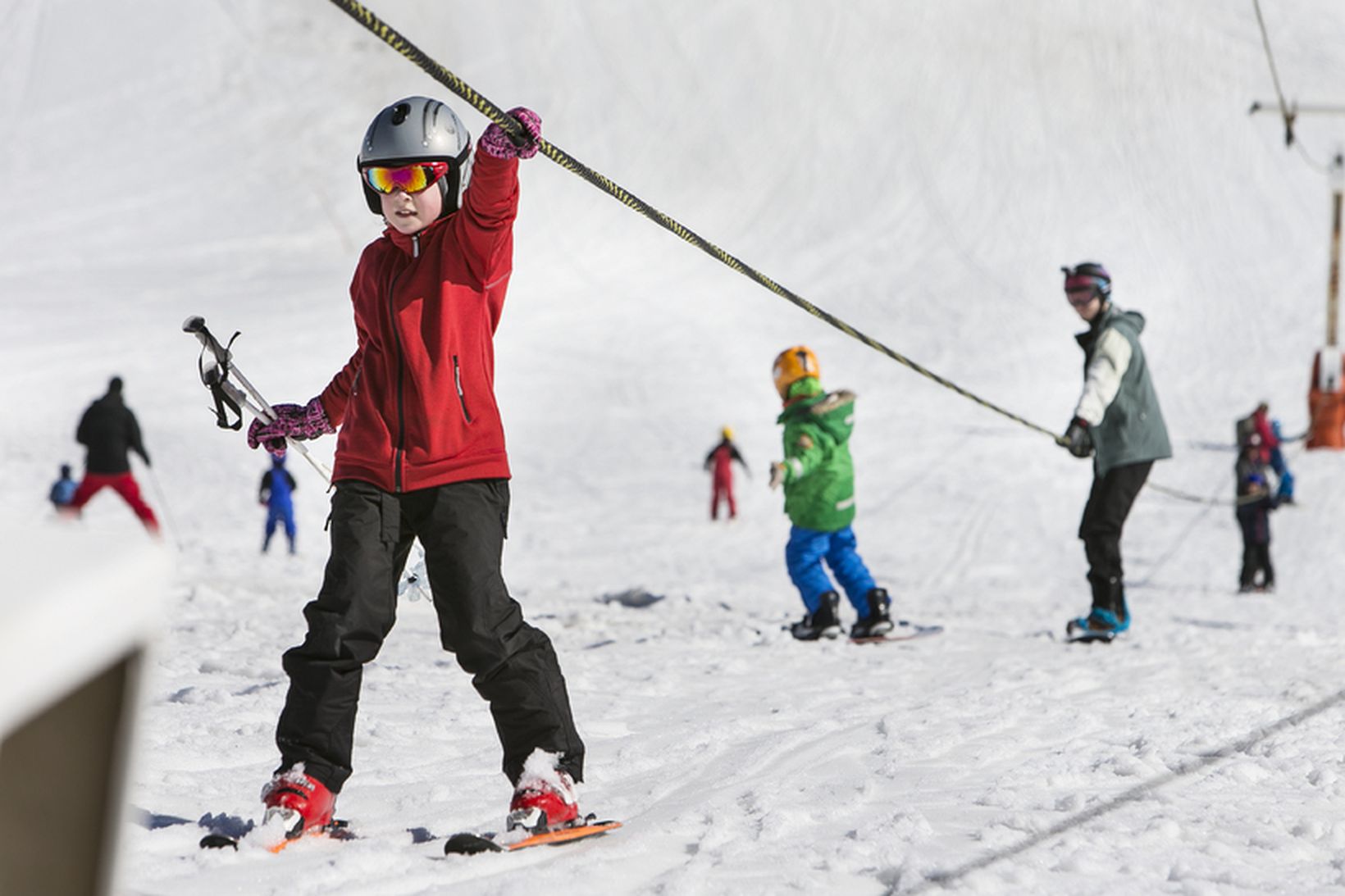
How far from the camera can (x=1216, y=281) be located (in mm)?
31625

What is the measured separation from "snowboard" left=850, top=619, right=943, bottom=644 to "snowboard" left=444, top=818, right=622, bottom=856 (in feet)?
13.6

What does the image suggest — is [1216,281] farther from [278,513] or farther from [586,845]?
[586,845]

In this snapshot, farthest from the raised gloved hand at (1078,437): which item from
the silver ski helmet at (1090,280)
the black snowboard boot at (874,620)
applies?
the black snowboard boot at (874,620)

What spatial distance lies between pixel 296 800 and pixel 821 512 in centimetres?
474

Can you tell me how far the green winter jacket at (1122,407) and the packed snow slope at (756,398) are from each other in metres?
0.99

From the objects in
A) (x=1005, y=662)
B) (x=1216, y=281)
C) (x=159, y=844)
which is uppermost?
(x=1216, y=281)

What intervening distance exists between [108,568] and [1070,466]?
718 inches

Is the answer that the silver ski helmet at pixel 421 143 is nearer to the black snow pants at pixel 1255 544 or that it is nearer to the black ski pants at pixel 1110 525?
the black ski pants at pixel 1110 525

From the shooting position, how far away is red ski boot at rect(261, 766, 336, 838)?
9.17 feet

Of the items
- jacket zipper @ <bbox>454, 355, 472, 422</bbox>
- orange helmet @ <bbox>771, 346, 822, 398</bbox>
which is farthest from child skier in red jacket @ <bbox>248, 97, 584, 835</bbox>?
orange helmet @ <bbox>771, 346, 822, 398</bbox>

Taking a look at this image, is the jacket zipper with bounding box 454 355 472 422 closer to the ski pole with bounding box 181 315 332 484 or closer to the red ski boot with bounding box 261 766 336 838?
the ski pole with bounding box 181 315 332 484

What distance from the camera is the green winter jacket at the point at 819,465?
724 centimetres

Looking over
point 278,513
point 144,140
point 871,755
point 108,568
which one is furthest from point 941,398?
point 144,140

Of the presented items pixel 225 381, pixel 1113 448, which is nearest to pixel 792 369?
pixel 1113 448
